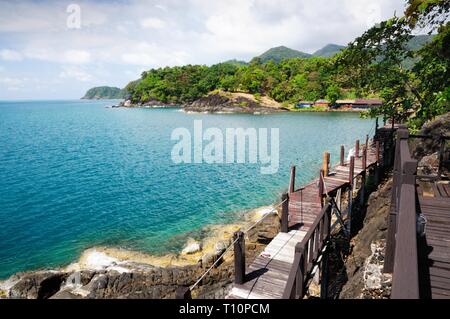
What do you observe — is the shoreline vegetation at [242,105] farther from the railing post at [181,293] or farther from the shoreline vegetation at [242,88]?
the railing post at [181,293]

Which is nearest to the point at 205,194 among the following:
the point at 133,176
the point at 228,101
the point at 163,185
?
the point at 163,185

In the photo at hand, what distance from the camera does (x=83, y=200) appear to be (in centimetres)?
2416

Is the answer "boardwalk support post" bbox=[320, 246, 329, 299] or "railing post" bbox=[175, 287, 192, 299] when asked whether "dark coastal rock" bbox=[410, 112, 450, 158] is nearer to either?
"boardwalk support post" bbox=[320, 246, 329, 299]

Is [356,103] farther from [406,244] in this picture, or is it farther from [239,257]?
[406,244]

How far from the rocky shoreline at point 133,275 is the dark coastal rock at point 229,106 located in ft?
296

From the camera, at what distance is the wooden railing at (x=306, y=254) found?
6.83 meters

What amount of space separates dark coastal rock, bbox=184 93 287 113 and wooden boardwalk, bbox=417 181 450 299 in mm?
97364

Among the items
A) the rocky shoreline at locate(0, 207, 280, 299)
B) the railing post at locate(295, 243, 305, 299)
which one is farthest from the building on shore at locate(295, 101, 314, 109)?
the railing post at locate(295, 243, 305, 299)

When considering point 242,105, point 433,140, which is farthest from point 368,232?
point 242,105

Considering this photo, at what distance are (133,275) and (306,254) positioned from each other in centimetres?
859

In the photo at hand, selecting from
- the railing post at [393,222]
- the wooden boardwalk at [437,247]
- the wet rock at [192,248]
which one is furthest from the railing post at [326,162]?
the railing post at [393,222]

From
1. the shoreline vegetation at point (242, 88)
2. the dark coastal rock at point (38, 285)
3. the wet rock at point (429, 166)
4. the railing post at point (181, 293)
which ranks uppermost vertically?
the shoreline vegetation at point (242, 88)

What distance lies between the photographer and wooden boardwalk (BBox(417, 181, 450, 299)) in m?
4.41

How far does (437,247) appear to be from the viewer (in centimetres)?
531
